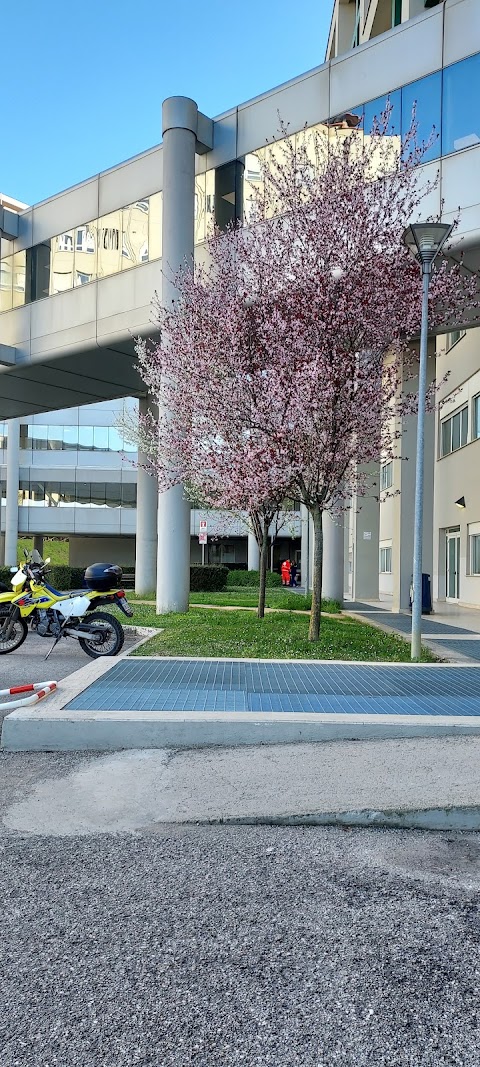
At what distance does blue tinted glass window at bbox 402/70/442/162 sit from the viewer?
13.9 meters

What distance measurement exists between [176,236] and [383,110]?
4.82 metres

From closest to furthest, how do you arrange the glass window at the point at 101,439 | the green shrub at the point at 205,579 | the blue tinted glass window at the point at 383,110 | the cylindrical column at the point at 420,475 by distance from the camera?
the cylindrical column at the point at 420,475
the blue tinted glass window at the point at 383,110
the green shrub at the point at 205,579
the glass window at the point at 101,439

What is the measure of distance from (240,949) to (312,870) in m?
0.88

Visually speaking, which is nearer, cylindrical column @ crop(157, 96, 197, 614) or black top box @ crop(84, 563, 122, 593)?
black top box @ crop(84, 563, 122, 593)

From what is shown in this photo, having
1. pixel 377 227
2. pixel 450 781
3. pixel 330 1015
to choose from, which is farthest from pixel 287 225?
pixel 330 1015

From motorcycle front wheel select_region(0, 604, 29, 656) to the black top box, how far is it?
142 centimetres

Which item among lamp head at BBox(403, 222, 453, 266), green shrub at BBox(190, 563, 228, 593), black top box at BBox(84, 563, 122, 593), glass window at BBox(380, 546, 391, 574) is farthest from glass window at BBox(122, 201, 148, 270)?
glass window at BBox(380, 546, 391, 574)

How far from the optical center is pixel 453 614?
21.8 m

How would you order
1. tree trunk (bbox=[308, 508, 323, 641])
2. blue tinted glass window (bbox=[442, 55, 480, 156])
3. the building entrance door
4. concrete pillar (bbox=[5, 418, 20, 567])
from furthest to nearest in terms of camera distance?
concrete pillar (bbox=[5, 418, 20, 567]) → the building entrance door → blue tinted glass window (bbox=[442, 55, 480, 156]) → tree trunk (bbox=[308, 508, 323, 641])

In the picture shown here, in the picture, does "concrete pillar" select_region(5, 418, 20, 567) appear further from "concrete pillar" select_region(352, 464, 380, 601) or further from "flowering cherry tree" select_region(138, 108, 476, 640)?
"flowering cherry tree" select_region(138, 108, 476, 640)

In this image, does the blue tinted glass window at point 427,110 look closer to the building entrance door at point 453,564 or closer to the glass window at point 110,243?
the glass window at point 110,243

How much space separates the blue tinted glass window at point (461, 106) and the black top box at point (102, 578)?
909cm

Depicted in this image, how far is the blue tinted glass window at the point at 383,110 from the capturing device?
14.3m

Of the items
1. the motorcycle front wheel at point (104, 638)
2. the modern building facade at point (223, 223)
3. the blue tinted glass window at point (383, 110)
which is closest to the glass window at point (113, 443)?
the modern building facade at point (223, 223)
